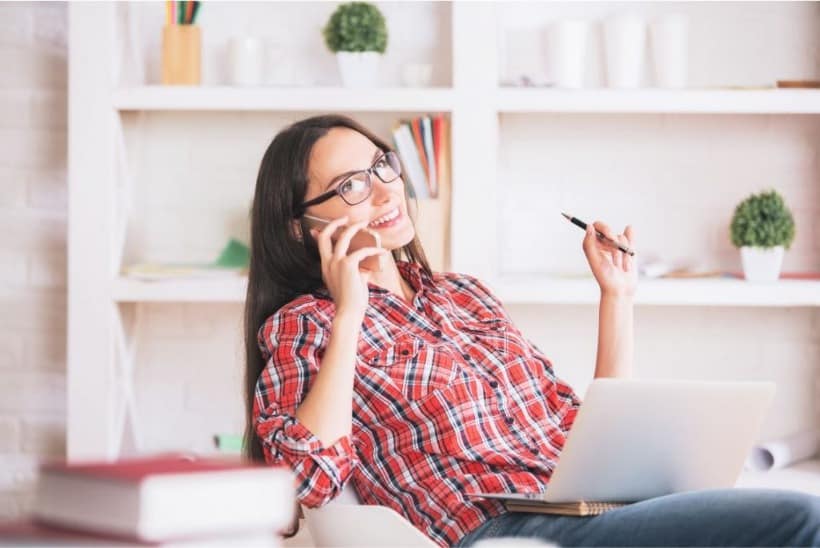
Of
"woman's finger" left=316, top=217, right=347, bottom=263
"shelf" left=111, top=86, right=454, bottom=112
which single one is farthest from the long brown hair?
"shelf" left=111, top=86, right=454, bottom=112

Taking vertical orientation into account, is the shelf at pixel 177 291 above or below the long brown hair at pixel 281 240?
below

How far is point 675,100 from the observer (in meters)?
3.03

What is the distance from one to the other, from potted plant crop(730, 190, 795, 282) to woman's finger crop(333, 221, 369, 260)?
4.93 feet

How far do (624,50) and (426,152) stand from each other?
60 centimetres

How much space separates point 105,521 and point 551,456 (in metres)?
1.19

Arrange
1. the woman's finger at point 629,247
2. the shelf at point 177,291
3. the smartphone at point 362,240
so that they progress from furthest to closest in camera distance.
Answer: the shelf at point 177,291 → the woman's finger at point 629,247 → the smartphone at point 362,240

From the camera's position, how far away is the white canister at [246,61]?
125 inches

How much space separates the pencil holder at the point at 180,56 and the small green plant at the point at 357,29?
0.36 metres

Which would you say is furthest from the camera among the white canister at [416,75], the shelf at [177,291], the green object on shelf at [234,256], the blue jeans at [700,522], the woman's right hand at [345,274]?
the green object on shelf at [234,256]

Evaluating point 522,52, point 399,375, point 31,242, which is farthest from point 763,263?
point 31,242

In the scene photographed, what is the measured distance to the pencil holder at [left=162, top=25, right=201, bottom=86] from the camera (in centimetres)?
314

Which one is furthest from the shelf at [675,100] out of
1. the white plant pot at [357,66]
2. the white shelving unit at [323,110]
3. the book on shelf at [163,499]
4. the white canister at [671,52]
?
the book on shelf at [163,499]

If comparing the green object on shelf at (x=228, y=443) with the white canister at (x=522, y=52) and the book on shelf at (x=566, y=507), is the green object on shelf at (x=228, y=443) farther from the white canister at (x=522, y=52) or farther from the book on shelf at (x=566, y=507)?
Answer: the book on shelf at (x=566, y=507)

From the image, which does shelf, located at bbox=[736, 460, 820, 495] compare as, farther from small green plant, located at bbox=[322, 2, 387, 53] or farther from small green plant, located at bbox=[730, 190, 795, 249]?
small green plant, located at bbox=[322, 2, 387, 53]
